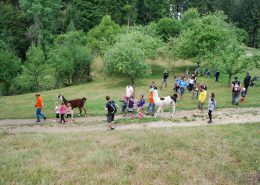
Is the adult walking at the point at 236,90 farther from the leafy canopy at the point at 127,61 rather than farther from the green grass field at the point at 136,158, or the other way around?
the leafy canopy at the point at 127,61

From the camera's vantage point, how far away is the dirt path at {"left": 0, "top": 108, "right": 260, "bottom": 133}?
18922 millimetres

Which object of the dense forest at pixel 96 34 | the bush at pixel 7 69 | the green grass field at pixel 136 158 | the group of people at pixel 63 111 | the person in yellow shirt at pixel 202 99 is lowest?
the green grass field at pixel 136 158

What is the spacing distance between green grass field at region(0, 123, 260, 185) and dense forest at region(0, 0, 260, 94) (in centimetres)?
2022

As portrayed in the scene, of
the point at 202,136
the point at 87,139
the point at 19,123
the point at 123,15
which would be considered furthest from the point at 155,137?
the point at 123,15

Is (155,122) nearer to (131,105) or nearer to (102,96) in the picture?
(131,105)

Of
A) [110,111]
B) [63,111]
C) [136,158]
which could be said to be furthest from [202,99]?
[136,158]

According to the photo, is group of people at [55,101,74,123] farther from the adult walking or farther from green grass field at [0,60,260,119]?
the adult walking

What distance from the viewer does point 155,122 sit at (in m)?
19.6

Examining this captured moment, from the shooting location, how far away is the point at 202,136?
14656mm

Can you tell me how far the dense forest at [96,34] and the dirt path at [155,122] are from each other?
1205cm

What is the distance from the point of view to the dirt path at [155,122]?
18.9 m

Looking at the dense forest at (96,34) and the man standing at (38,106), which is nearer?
the man standing at (38,106)

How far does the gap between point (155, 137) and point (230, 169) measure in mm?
4442

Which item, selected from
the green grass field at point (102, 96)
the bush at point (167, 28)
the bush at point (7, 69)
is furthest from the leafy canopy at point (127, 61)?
the bush at point (167, 28)
